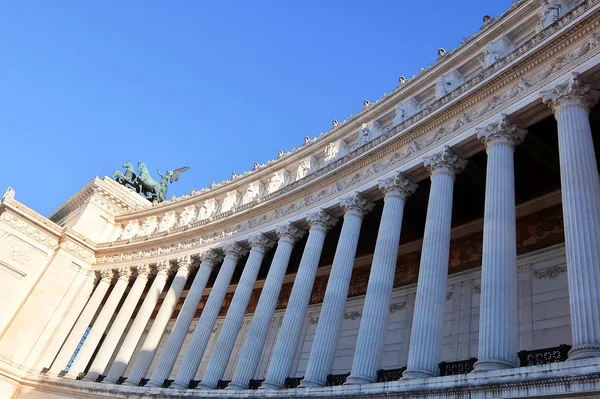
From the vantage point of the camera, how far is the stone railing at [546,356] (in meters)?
13.1

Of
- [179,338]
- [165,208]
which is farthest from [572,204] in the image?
[165,208]

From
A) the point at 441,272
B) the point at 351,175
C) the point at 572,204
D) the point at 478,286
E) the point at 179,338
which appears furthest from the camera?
the point at 179,338

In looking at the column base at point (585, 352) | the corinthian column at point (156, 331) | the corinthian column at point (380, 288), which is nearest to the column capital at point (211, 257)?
the corinthian column at point (156, 331)

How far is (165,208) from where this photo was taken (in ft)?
148

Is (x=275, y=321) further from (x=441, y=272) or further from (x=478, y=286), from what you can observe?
(x=441, y=272)

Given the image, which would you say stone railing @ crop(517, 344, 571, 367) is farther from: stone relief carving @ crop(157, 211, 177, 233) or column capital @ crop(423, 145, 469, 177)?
stone relief carving @ crop(157, 211, 177, 233)

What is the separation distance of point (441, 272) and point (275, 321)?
816 inches

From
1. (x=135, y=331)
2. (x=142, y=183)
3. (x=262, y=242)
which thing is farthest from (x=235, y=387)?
(x=142, y=183)

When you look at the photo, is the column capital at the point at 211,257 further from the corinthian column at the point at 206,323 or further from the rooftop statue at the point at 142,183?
the rooftop statue at the point at 142,183

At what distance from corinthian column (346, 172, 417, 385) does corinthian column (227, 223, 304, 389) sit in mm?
7443

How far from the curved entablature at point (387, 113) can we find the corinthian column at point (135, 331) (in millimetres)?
5946

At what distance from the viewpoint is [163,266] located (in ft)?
127

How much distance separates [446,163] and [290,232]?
1115 centimetres

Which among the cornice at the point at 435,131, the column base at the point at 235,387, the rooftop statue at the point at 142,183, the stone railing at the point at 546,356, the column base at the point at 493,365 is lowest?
the column base at the point at 235,387
